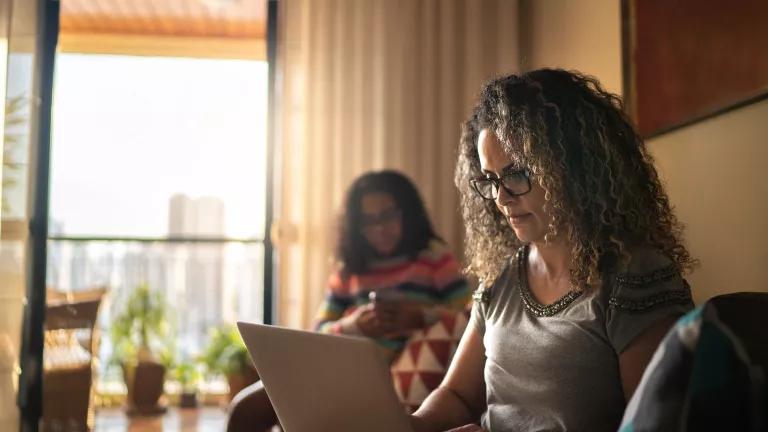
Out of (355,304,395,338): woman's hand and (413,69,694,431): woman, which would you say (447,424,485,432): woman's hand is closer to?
(413,69,694,431): woman

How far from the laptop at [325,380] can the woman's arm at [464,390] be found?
20 centimetres

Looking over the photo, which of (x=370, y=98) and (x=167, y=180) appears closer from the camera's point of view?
(x=370, y=98)

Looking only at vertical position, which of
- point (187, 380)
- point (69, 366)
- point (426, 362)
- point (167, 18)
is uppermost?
point (167, 18)

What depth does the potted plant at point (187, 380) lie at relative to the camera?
195 inches

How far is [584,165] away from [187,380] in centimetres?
423

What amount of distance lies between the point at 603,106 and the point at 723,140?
0.50 m

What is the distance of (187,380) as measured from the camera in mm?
5004

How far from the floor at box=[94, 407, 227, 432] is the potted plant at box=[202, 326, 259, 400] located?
253 mm

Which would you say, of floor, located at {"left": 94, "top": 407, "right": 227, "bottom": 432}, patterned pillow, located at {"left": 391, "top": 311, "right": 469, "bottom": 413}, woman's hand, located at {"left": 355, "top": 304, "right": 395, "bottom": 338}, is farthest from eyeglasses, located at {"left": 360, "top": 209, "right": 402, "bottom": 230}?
floor, located at {"left": 94, "top": 407, "right": 227, "bottom": 432}

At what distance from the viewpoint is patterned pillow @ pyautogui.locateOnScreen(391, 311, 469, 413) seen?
7.06 ft

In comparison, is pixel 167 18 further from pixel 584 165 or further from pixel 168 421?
pixel 584 165

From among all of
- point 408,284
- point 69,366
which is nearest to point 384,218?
point 408,284

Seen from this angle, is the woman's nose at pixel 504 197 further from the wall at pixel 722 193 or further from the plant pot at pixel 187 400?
the plant pot at pixel 187 400

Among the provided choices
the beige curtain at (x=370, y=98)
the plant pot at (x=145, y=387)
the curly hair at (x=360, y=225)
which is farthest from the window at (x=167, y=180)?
the curly hair at (x=360, y=225)
